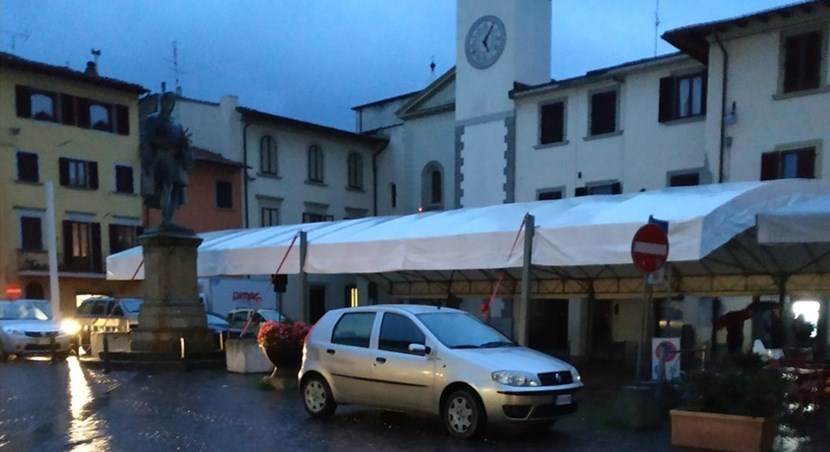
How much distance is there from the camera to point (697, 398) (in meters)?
8.62

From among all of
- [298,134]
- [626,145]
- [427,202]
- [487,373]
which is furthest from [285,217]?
[487,373]

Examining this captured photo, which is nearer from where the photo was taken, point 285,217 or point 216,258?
point 216,258

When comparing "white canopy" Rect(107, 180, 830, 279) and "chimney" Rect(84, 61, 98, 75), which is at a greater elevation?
"chimney" Rect(84, 61, 98, 75)

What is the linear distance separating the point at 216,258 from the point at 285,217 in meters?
21.5

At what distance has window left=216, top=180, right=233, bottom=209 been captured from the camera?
37.5 m

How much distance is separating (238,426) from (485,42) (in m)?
20.3

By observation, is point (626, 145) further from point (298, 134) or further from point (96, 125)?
point (96, 125)

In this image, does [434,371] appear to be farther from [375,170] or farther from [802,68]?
[375,170]

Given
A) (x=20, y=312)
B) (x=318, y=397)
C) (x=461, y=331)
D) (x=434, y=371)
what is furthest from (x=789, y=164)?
(x=20, y=312)

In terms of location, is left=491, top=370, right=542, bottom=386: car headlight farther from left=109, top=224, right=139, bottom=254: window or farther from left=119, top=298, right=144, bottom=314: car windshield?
left=109, top=224, right=139, bottom=254: window

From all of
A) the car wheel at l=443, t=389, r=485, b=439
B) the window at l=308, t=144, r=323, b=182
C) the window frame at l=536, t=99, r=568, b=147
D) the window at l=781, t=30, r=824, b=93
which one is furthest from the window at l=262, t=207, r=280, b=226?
the car wheel at l=443, t=389, r=485, b=439

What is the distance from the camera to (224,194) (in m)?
37.8

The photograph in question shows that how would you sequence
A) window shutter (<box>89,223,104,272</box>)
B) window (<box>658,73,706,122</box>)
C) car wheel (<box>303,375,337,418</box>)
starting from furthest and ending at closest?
window shutter (<box>89,223,104,272</box>) < window (<box>658,73,706,122</box>) < car wheel (<box>303,375,337,418</box>)

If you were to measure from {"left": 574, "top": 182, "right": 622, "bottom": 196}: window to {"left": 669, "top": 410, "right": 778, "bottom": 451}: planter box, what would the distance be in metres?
15.9
